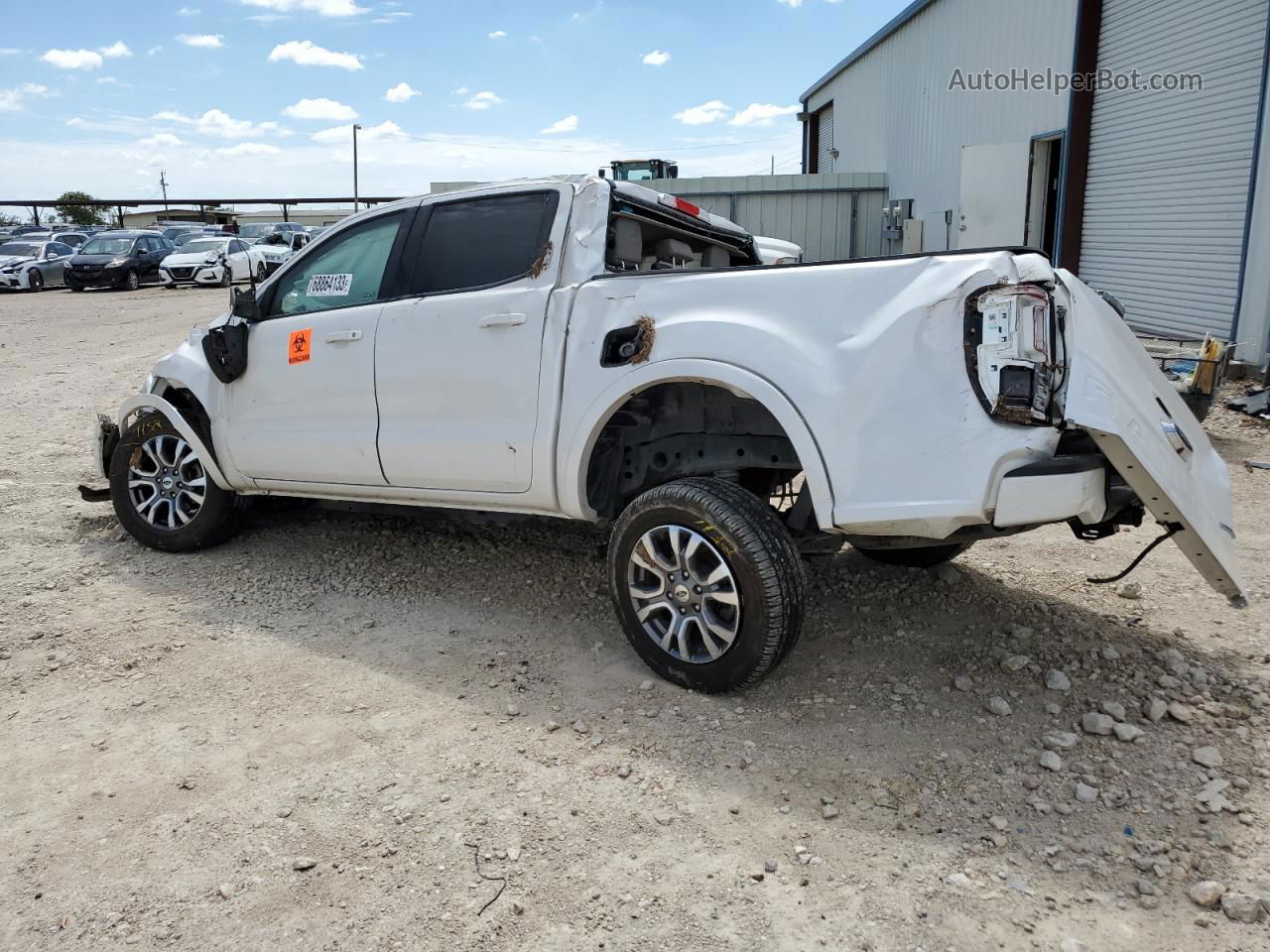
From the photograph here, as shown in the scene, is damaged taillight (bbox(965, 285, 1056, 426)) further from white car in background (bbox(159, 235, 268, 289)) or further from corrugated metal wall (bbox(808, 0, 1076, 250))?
white car in background (bbox(159, 235, 268, 289))

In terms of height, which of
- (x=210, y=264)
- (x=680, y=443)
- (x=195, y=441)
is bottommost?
(x=195, y=441)

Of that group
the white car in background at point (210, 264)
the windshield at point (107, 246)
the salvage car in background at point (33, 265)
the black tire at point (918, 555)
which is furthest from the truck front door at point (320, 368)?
the salvage car in background at point (33, 265)

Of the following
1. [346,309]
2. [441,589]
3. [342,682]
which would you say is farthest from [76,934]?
[346,309]

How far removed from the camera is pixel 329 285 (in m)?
4.79

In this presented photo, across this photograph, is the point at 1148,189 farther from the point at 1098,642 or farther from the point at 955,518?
the point at 955,518

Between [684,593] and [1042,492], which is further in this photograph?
[684,593]

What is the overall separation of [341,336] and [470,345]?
801 millimetres

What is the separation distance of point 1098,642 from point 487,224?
3087 millimetres

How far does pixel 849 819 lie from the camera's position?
2893mm

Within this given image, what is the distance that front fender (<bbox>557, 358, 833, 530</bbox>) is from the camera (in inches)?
128

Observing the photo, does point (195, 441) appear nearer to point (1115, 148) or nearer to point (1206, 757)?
point (1206, 757)

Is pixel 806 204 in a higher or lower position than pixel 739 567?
higher

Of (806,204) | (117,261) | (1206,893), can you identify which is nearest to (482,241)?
(1206,893)

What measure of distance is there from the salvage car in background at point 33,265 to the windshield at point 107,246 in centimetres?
69
